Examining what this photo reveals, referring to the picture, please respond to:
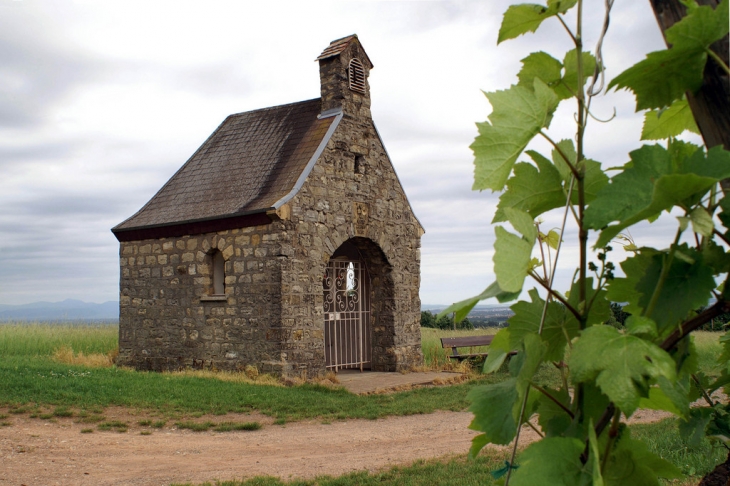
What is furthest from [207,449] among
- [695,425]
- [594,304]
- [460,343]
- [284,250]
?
[460,343]

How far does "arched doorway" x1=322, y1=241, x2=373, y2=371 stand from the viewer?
14.1 metres

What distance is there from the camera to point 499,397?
38.7 inches

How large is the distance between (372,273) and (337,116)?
3.68m

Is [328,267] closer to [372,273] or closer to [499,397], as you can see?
[372,273]

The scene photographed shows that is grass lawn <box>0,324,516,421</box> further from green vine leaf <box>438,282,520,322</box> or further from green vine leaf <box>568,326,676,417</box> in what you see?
green vine leaf <box>568,326,676,417</box>

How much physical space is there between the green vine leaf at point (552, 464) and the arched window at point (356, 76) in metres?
13.3

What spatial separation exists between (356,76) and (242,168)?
10.3 ft

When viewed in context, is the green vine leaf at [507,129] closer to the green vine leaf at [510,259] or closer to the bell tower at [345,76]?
the green vine leaf at [510,259]

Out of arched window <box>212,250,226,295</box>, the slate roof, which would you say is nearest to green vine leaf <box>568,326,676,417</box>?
the slate roof

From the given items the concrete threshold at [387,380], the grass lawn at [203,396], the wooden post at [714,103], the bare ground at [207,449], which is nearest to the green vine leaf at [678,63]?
the wooden post at [714,103]

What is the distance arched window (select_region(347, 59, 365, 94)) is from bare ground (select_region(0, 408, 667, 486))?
735 centimetres

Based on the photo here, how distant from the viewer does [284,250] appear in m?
11.8

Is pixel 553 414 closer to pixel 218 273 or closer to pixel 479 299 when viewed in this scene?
pixel 479 299

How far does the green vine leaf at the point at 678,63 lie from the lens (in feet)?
2.68
